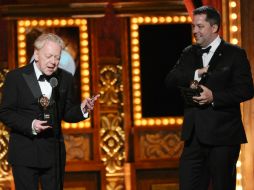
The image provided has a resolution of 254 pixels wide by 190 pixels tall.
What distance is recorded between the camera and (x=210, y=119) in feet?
16.8

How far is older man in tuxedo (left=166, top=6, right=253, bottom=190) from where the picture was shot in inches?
200

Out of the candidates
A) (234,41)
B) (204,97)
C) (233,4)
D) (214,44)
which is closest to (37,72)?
(204,97)

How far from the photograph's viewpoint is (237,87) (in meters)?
5.07

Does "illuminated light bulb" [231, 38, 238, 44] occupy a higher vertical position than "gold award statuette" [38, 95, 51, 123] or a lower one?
higher

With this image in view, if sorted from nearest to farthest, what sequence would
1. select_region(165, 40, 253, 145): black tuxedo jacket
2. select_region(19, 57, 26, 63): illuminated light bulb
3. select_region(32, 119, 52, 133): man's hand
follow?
1. select_region(32, 119, 52, 133): man's hand
2. select_region(165, 40, 253, 145): black tuxedo jacket
3. select_region(19, 57, 26, 63): illuminated light bulb

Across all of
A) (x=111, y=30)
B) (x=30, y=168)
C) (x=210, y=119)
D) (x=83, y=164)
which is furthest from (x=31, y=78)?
(x=111, y=30)

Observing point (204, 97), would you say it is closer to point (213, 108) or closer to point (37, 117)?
point (213, 108)

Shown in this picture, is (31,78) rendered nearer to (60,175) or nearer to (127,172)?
(60,175)

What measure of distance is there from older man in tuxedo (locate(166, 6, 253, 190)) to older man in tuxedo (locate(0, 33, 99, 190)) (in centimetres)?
72

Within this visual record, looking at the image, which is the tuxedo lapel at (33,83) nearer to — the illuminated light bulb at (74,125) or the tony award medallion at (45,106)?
the tony award medallion at (45,106)

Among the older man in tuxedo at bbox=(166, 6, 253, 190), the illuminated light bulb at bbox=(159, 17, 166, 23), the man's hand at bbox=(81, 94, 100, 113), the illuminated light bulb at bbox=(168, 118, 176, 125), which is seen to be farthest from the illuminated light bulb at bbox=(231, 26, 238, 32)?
the illuminated light bulb at bbox=(168, 118, 176, 125)

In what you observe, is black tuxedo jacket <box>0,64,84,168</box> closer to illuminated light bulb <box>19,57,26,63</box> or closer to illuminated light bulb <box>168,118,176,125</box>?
illuminated light bulb <box>19,57,26,63</box>

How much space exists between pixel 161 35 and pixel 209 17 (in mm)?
3117

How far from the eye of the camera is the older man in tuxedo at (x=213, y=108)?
5.07 metres
